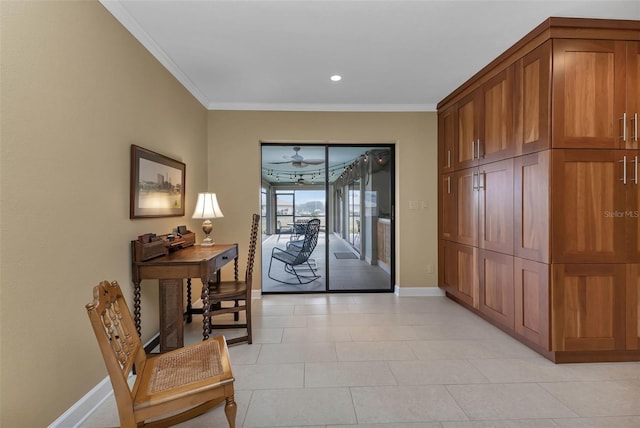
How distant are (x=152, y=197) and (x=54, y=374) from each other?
1.46 m

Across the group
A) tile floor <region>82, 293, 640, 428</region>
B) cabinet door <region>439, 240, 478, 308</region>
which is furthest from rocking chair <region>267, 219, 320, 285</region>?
cabinet door <region>439, 240, 478, 308</region>

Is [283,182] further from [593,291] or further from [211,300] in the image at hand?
[593,291]

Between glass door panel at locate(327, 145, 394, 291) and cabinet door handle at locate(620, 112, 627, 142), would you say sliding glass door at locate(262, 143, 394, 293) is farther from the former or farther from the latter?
cabinet door handle at locate(620, 112, 627, 142)

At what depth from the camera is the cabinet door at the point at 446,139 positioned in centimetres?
406

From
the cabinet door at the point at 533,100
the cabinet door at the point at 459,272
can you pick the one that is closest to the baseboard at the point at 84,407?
the cabinet door at the point at 459,272

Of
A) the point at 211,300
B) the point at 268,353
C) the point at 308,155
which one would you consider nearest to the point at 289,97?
the point at 308,155

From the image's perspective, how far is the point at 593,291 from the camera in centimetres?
251

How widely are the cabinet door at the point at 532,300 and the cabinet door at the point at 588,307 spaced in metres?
0.06

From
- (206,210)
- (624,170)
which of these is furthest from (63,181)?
(624,170)

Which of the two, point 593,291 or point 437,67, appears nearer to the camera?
point 593,291

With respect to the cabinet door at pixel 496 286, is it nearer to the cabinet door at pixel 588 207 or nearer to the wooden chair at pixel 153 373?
the cabinet door at pixel 588 207

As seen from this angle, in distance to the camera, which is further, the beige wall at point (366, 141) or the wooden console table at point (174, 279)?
the beige wall at point (366, 141)

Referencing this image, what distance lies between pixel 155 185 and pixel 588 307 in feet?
12.0

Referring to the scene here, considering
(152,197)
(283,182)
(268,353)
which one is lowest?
(268,353)
